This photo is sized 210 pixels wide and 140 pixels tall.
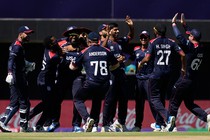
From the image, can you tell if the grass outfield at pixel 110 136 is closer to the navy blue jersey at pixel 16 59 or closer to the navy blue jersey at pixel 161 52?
the navy blue jersey at pixel 161 52

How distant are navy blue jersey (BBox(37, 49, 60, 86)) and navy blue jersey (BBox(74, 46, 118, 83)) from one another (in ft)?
3.92

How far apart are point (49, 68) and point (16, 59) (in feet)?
2.55

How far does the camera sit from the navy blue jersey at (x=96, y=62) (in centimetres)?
1803

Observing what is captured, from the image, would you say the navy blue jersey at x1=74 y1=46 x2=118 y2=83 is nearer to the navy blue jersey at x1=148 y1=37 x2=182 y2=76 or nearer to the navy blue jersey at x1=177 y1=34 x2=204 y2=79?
the navy blue jersey at x1=148 y1=37 x2=182 y2=76

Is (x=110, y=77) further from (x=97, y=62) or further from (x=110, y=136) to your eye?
(x=110, y=136)

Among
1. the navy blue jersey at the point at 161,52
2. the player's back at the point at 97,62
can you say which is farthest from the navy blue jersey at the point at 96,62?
the navy blue jersey at the point at 161,52

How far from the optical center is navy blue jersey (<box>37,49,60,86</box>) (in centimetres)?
1917

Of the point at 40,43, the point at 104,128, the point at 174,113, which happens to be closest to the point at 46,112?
the point at 104,128

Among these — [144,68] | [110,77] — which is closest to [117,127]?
[110,77]

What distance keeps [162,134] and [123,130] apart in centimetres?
213

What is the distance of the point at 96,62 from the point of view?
18.0 m

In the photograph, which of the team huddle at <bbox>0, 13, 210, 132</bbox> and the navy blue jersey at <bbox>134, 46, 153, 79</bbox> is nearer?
the team huddle at <bbox>0, 13, 210, 132</bbox>

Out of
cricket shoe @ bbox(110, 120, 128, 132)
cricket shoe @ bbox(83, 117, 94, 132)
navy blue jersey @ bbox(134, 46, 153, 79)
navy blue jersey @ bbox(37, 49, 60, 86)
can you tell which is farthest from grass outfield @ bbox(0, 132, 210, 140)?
navy blue jersey @ bbox(37, 49, 60, 86)

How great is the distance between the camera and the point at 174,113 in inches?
755
